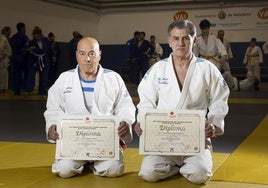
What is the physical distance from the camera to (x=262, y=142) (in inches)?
204

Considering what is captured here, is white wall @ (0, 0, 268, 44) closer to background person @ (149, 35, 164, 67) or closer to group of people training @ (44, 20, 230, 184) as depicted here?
background person @ (149, 35, 164, 67)

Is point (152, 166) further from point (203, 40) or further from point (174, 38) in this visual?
point (203, 40)

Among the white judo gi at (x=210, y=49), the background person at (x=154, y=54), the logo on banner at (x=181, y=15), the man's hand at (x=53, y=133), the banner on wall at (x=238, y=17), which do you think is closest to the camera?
the man's hand at (x=53, y=133)

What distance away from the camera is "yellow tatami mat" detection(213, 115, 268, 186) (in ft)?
11.6

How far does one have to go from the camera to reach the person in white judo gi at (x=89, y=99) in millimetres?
3510

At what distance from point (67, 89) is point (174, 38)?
38.4 inches

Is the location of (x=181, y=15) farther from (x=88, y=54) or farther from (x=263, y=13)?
(x=88, y=54)

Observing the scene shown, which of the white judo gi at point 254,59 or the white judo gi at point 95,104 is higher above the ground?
the white judo gi at point 254,59

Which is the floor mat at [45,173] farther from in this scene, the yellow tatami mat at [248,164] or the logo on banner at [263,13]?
the logo on banner at [263,13]

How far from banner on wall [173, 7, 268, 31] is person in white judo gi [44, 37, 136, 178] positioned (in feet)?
54.6

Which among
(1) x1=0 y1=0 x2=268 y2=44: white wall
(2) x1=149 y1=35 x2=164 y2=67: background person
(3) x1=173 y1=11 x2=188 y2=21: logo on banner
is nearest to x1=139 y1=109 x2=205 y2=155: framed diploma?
(1) x1=0 y1=0 x2=268 y2=44: white wall

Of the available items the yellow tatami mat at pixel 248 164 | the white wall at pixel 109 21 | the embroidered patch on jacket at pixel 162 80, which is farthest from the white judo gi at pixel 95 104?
the white wall at pixel 109 21

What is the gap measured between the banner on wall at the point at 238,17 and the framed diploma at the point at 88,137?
16.9 meters

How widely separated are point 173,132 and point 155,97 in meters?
0.38
